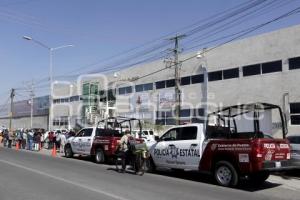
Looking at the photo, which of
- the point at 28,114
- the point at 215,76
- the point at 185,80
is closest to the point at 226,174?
the point at 215,76

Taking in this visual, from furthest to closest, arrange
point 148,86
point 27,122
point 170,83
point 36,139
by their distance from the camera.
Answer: point 27,122, point 148,86, point 170,83, point 36,139

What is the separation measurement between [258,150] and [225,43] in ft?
80.6

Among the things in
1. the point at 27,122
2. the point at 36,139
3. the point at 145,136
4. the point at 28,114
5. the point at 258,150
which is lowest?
the point at 258,150

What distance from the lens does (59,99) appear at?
70625mm

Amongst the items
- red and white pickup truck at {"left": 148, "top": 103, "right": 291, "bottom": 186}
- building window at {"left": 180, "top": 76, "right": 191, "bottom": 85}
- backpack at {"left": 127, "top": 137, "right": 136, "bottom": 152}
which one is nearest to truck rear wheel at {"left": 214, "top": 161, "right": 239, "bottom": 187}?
red and white pickup truck at {"left": 148, "top": 103, "right": 291, "bottom": 186}

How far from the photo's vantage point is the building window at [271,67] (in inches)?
1264

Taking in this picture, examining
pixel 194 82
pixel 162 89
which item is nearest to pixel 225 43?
pixel 194 82

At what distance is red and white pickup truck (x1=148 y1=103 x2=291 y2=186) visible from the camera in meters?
13.6

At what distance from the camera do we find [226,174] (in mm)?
14391

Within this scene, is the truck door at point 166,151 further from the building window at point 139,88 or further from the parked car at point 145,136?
the building window at point 139,88

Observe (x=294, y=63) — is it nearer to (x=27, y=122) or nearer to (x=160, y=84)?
(x=160, y=84)

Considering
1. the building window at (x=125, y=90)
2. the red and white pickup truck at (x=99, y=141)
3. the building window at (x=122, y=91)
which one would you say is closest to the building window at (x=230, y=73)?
the red and white pickup truck at (x=99, y=141)

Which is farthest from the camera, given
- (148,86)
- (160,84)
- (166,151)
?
(148,86)

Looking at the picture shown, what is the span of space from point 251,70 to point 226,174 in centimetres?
2117
